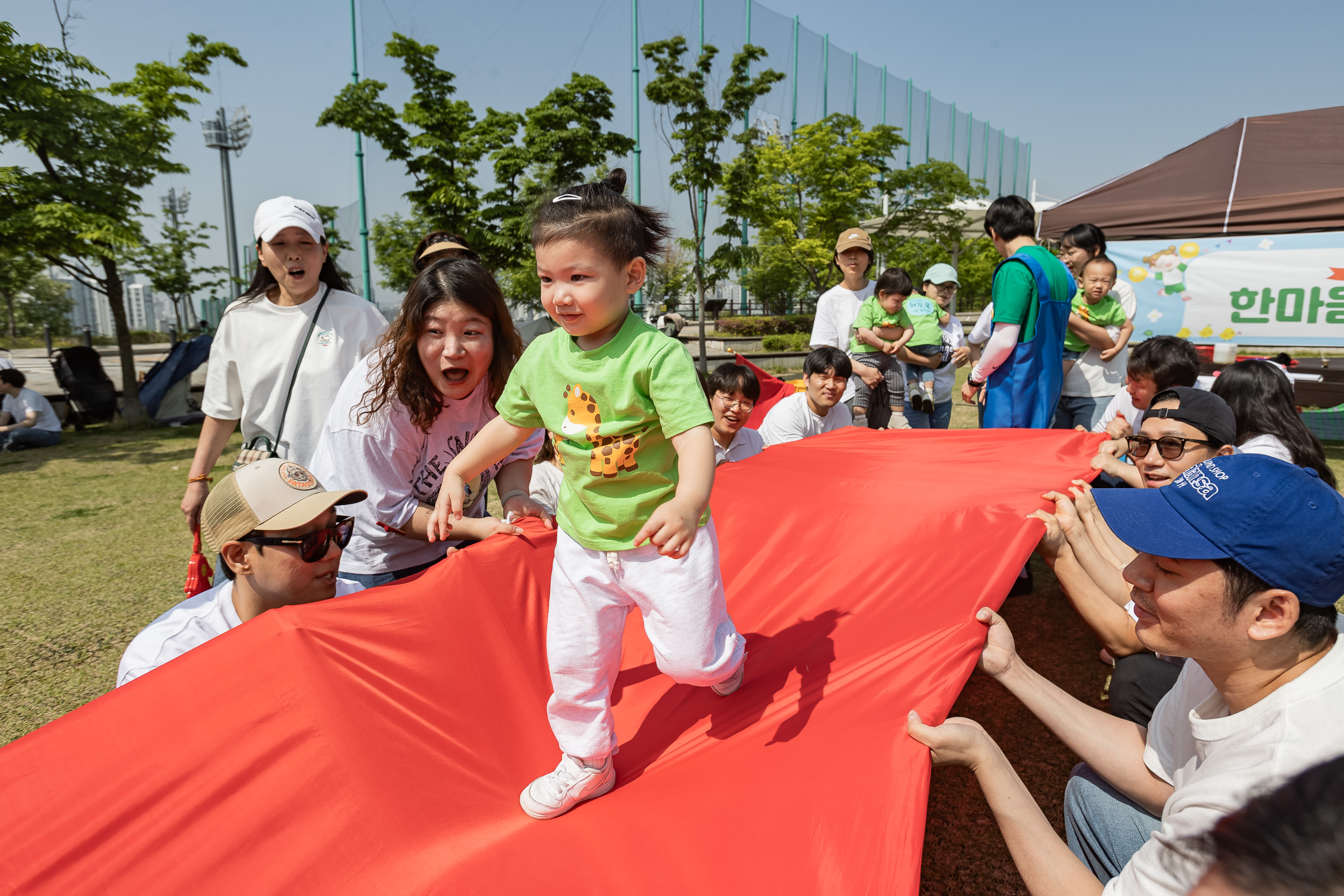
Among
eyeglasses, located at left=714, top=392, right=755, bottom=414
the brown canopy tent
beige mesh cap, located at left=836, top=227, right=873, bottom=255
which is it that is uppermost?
the brown canopy tent

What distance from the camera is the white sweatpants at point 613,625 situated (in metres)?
1.71

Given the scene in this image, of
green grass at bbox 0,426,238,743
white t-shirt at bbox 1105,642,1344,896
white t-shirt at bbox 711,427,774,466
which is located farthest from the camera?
white t-shirt at bbox 711,427,774,466

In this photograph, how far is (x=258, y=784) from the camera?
1.46 meters

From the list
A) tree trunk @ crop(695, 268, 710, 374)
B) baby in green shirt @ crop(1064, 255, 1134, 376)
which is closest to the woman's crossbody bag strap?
baby in green shirt @ crop(1064, 255, 1134, 376)

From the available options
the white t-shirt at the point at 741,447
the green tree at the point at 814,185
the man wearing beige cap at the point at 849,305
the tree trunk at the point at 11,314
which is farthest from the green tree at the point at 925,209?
the tree trunk at the point at 11,314

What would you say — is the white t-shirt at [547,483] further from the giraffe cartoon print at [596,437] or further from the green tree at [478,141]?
the green tree at [478,141]

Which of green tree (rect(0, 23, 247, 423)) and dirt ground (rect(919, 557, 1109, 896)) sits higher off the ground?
green tree (rect(0, 23, 247, 423))

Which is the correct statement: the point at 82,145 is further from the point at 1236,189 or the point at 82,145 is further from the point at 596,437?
the point at 1236,189

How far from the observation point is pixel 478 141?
14484 mm

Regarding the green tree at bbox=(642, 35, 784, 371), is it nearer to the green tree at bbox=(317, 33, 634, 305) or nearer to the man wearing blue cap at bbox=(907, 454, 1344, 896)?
the green tree at bbox=(317, 33, 634, 305)

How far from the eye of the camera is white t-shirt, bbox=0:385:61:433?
30.2 feet

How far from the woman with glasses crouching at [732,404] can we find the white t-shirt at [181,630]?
98.9 inches

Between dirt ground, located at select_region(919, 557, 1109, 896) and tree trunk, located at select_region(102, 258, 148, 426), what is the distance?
11.7 m

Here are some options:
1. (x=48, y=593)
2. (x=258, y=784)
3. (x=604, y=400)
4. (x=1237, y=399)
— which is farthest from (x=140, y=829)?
(x=48, y=593)
